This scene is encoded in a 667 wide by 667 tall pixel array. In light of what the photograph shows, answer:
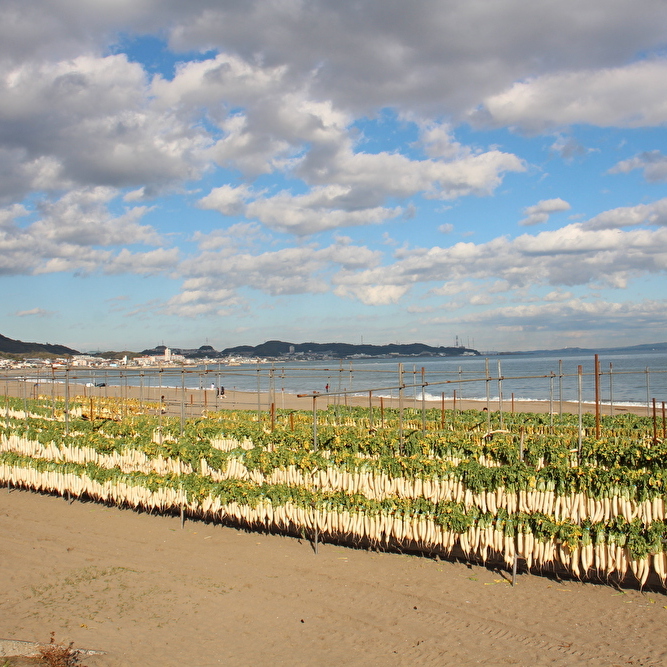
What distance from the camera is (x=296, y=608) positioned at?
8.36m

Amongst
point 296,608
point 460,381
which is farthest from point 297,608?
point 460,381

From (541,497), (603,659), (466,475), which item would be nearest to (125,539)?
(466,475)

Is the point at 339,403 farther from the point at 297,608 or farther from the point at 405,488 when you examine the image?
the point at 297,608

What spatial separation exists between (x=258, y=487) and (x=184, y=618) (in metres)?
3.45

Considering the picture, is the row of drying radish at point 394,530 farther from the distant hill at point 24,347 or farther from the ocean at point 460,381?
the distant hill at point 24,347

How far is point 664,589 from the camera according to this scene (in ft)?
27.3

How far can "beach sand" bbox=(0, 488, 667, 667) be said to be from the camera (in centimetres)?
707

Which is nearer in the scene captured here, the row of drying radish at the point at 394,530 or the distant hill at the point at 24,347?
the row of drying radish at the point at 394,530

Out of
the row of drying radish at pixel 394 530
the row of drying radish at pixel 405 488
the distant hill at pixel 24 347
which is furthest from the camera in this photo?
the distant hill at pixel 24 347

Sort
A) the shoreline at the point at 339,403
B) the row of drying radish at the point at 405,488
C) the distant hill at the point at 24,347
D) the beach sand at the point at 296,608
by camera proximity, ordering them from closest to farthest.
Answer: the beach sand at the point at 296,608, the row of drying radish at the point at 405,488, the shoreline at the point at 339,403, the distant hill at the point at 24,347

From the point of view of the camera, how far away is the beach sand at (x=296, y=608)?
23.2ft

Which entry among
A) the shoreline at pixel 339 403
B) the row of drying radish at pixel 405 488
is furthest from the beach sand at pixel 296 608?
the shoreline at pixel 339 403

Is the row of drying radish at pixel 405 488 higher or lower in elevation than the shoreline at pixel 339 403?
higher

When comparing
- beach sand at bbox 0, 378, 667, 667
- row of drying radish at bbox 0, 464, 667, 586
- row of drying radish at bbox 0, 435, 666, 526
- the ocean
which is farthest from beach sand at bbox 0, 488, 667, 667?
the ocean
